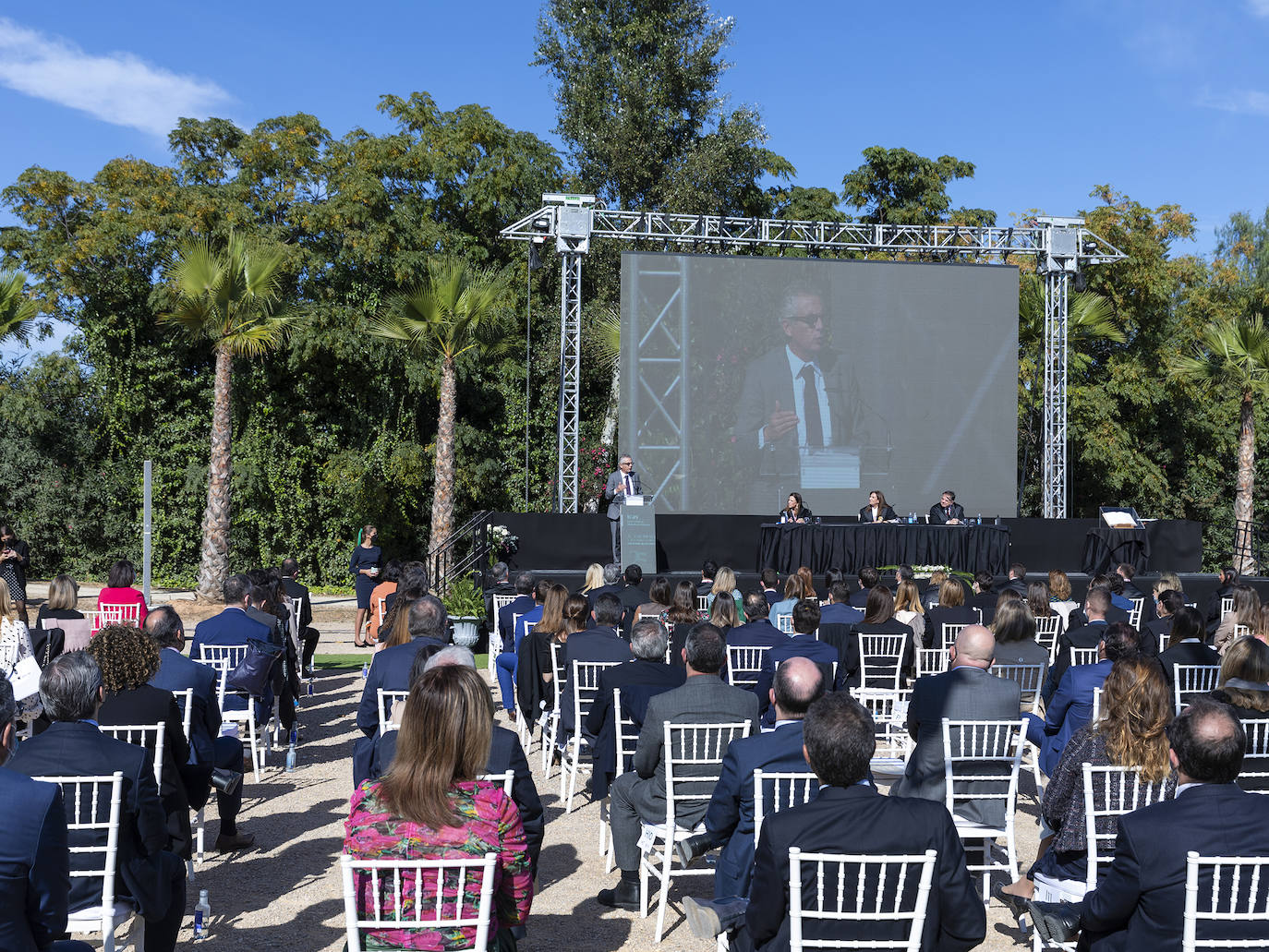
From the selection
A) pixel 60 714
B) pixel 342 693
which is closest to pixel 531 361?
pixel 342 693

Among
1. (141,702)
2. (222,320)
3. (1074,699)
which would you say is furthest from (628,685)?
(222,320)

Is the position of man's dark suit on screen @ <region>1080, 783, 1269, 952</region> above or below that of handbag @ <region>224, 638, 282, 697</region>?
above

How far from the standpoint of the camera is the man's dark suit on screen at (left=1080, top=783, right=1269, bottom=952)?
2.43 m

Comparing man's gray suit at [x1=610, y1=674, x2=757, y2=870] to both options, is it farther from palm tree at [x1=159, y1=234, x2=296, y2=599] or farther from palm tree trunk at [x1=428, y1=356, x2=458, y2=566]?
palm tree trunk at [x1=428, y1=356, x2=458, y2=566]

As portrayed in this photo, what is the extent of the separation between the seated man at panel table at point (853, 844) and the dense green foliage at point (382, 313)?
16.1 metres

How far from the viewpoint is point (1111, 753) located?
3330 mm

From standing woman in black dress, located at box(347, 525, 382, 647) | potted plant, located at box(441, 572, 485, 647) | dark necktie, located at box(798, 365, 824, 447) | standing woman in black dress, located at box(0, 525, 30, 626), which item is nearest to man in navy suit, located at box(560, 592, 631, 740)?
standing woman in black dress, located at box(0, 525, 30, 626)

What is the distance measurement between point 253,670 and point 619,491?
8.59 metres

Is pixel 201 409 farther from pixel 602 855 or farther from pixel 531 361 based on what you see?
pixel 602 855

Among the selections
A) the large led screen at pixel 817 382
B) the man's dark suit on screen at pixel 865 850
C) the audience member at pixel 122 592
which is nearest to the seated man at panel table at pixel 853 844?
the man's dark suit on screen at pixel 865 850

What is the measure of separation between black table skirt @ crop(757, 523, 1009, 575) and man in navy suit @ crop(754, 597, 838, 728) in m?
8.54

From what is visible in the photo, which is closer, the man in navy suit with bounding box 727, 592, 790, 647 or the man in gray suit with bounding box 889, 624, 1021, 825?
the man in gray suit with bounding box 889, 624, 1021, 825

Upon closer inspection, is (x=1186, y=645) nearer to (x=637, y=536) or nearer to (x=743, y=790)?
(x=743, y=790)

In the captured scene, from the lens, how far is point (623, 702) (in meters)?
4.89
